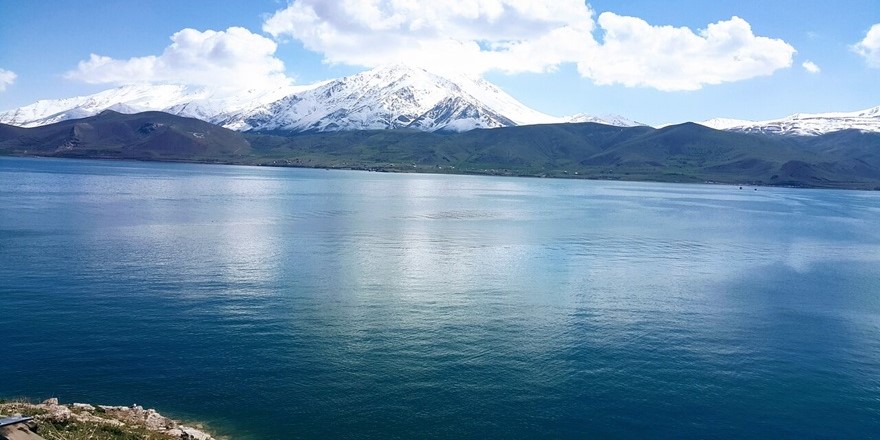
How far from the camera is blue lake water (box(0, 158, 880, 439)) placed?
113ft

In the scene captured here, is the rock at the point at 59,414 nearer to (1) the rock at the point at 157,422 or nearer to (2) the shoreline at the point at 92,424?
(2) the shoreline at the point at 92,424

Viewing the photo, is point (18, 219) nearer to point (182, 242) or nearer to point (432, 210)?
point (182, 242)

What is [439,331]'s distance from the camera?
155 ft

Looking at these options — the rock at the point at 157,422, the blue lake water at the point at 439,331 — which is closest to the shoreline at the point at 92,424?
the rock at the point at 157,422

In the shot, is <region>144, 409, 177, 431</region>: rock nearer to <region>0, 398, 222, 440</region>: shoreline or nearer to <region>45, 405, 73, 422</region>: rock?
<region>0, 398, 222, 440</region>: shoreline

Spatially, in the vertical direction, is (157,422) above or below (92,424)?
below

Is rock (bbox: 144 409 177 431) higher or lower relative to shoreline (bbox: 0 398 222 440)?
lower

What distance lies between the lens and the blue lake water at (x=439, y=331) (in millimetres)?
34531

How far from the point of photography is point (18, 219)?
98750mm

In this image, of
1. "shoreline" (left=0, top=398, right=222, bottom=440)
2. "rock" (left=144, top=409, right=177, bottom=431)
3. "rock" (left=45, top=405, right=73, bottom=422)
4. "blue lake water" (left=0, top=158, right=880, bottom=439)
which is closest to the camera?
"shoreline" (left=0, top=398, right=222, bottom=440)

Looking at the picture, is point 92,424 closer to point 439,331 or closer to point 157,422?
point 157,422

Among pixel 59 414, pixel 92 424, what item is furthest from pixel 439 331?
pixel 59 414

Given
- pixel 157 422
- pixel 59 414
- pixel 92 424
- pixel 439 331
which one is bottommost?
pixel 157 422

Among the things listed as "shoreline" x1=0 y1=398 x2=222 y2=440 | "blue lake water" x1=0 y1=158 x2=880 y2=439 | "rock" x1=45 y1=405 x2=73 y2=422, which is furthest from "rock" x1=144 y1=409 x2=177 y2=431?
"rock" x1=45 y1=405 x2=73 y2=422
